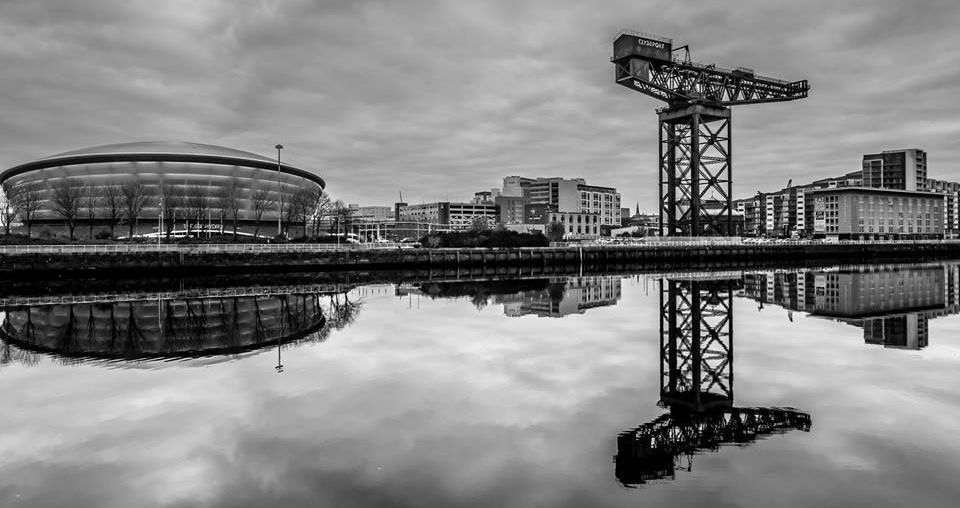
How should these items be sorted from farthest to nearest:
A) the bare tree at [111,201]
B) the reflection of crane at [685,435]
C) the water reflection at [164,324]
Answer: the bare tree at [111,201], the water reflection at [164,324], the reflection of crane at [685,435]

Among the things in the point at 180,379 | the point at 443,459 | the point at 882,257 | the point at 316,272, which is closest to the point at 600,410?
the point at 443,459

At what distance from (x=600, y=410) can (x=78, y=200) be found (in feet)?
271

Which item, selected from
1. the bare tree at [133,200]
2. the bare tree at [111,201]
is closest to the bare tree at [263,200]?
the bare tree at [133,200]

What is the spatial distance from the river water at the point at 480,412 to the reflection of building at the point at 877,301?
1.20 ft

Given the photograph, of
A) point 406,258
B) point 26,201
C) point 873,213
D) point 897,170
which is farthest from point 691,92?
point 897,170

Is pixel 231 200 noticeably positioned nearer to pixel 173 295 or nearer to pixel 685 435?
pixel 173 295

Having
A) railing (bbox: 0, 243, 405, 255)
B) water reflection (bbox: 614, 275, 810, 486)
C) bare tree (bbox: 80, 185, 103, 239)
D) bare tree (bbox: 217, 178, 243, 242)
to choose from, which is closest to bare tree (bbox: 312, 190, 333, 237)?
bare tree (bbox: 217, 178, 243, 242)

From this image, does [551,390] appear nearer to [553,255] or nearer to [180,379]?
[180,379]

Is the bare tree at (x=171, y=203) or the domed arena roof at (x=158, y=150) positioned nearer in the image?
the bare tree at (x=171, y=203)

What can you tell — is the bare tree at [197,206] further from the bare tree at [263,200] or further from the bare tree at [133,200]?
the bare tree at [263,200]

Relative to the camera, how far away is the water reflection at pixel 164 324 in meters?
14.5

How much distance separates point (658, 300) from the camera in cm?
2619

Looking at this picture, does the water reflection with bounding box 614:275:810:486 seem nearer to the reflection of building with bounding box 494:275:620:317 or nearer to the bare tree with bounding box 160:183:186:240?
the reflection of building with bounding box 494:275:620:317

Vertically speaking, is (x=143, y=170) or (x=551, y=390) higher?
(x=143, y=170)
